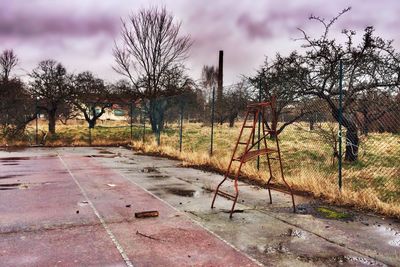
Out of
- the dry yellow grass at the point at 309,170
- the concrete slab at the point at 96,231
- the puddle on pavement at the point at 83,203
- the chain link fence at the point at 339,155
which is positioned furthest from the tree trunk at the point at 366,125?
the puddle on pavement at the point at 83,203

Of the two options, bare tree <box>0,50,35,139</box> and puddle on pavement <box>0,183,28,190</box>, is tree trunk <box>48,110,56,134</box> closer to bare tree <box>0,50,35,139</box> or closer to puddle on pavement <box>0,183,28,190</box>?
bare tree <box>0,50,35,139</box>

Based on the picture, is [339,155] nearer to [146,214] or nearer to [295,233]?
[295,233]

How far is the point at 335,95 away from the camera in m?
14.1

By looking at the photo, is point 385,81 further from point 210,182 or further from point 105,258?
point 105,258

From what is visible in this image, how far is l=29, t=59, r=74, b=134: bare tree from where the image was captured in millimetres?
28391

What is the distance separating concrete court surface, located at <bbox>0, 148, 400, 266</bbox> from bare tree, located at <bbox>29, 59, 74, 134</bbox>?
19.5m

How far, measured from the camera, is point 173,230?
19.9ft

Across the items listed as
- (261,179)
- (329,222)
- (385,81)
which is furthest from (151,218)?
(385,81)

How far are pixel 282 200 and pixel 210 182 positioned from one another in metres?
2.74

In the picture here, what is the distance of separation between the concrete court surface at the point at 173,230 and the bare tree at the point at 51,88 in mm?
19524

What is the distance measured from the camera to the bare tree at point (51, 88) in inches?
1118

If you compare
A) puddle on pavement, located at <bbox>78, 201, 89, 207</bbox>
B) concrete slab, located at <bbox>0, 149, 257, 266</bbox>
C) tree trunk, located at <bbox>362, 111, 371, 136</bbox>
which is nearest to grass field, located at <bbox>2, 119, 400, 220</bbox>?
tree trunk, located at <bbox>362, 111, 371, 136</bbox>

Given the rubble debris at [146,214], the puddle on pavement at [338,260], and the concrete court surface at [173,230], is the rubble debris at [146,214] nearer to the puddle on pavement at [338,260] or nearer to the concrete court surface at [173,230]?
the concrete court surface at [173,230]

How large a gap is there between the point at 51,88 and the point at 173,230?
2542cm
